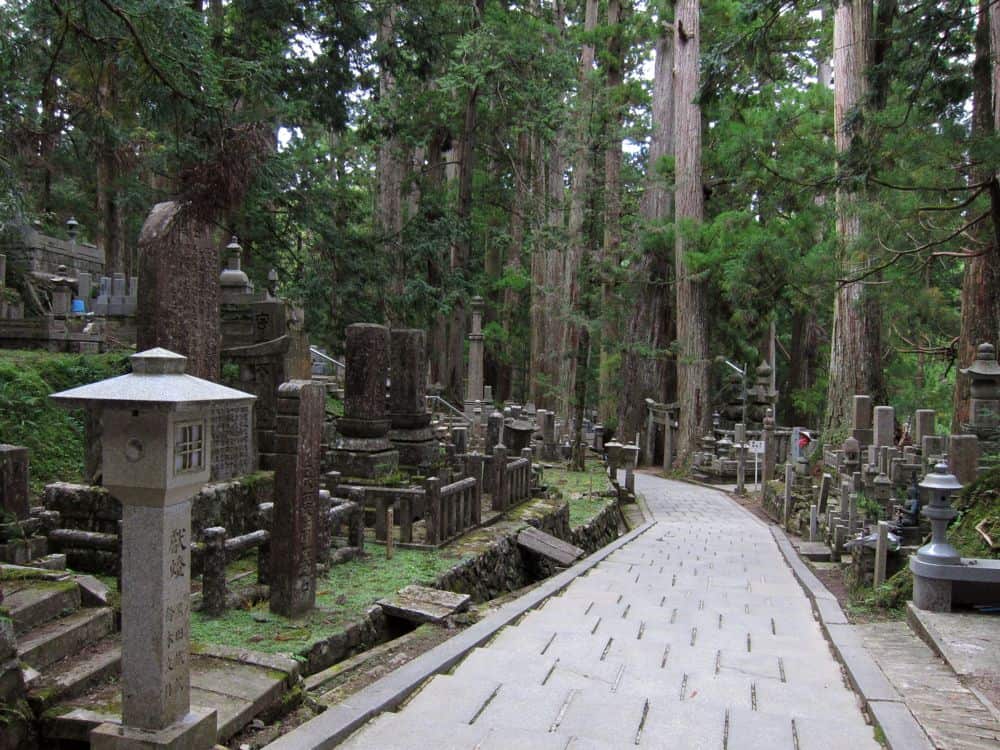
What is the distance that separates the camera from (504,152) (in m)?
23.4

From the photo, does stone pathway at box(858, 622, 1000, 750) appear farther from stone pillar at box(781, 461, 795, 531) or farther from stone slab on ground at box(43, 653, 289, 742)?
stone pillar at box(781, 461, 795, 531)

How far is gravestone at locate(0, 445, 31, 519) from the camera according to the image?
573 cm

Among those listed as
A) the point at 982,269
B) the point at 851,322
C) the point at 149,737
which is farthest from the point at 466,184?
the point at 149,737

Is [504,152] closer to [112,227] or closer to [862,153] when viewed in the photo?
[112,227]

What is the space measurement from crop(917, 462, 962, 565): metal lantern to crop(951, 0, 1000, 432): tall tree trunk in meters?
4.24

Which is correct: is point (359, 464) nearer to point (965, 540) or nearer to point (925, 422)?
point (965, 540)

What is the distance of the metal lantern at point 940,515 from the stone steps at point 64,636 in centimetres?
513

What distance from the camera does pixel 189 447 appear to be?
309cm

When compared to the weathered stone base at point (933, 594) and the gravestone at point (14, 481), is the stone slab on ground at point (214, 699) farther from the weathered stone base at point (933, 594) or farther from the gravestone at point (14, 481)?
the weathered stone base at point (933, 594)

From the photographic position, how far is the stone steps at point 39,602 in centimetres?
388

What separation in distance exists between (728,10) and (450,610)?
20.9m

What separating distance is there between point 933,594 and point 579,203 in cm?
1820

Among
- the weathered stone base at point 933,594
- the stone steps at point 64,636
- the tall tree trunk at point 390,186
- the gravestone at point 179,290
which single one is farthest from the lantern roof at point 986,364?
the tall tree trunk at point 390,186

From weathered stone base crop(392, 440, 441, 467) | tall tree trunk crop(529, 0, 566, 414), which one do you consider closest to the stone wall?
weathered stone base crop(392, 440, 441, 467)
